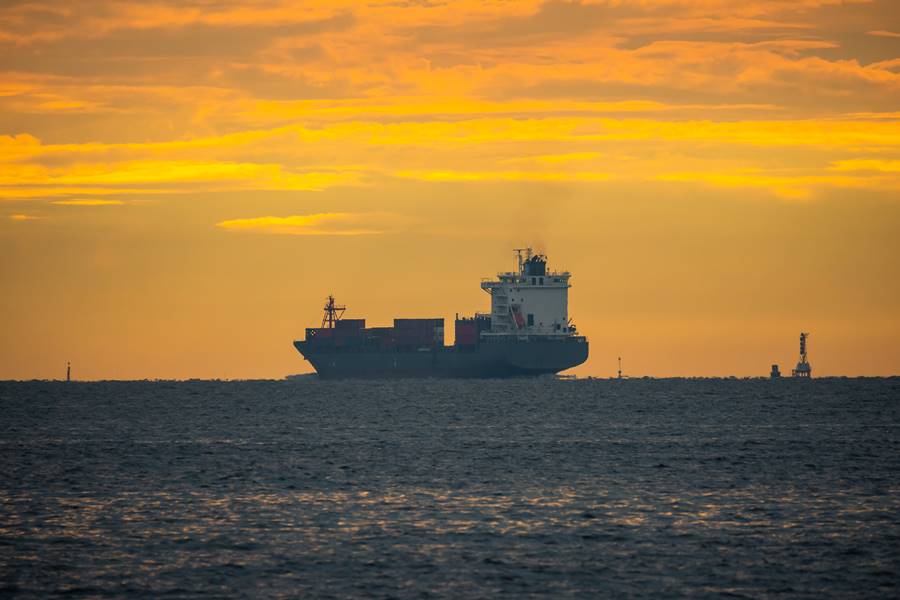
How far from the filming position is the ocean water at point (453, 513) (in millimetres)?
30453

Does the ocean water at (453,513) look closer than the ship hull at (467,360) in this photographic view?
Yes

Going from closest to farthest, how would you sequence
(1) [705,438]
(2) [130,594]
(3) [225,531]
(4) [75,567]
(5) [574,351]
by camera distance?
(2) [130,594], (4) [75,567], (3) [225,531], (1) [705,438], (5) [574,351]

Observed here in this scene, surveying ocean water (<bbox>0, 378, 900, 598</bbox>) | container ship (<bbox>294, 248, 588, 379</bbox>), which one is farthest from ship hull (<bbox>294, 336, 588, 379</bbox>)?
ocean water (<bbox>0, 378, 900, 598</bbox>)

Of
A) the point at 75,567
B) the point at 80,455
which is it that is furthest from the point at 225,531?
the point at 80,455

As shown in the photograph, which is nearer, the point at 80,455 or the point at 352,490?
the point at 352,490

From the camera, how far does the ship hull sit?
18000 cm

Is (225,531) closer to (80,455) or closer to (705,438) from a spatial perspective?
(80,455)

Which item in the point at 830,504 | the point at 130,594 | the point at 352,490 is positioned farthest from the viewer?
the point at 352,490

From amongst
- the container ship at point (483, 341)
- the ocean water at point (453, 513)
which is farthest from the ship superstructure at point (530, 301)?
the ocean water at point (453, 513)

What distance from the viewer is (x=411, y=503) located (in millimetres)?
43625

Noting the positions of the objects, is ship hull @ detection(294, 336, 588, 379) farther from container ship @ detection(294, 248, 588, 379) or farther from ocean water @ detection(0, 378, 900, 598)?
ocean water @ detection(0, 378, 900, 598)

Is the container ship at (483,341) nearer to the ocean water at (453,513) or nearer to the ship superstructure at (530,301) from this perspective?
the ship superstructure at (530,301)

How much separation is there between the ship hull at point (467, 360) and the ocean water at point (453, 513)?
94.8 m

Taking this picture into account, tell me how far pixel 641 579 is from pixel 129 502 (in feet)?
67.4
